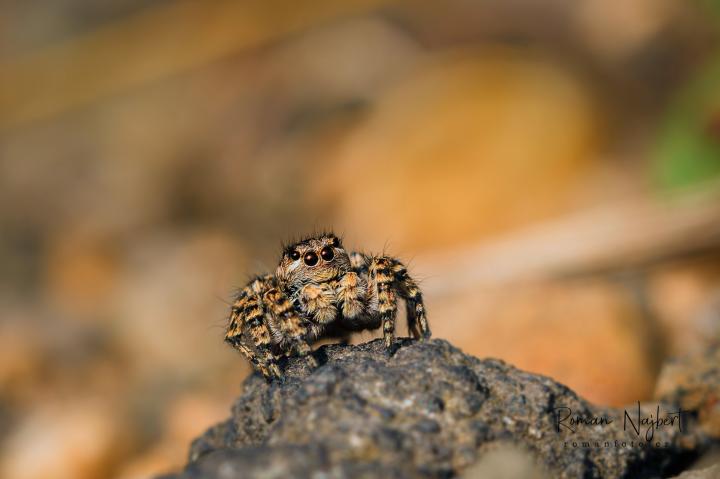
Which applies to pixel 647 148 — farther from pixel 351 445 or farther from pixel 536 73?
pixel 351 445

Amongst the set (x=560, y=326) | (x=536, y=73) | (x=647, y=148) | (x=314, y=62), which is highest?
(x=314, y=62)

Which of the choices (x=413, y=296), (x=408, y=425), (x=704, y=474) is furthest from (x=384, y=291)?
(x=704, y=474)

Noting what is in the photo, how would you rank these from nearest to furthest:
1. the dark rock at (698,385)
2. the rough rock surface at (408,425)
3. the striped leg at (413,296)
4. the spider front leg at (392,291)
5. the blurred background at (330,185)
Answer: the rough rock surface at (408,425) → the spider front leg at (392,291) → the striped leg at (413,296) → the dark rock at (698,385) → the blurred background at (330,185)

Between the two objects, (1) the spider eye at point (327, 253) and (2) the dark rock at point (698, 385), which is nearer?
(1) the spider eye at point (327, 253)

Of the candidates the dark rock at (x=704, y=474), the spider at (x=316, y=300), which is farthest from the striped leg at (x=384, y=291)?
the dark rock at (x=704, y=474)

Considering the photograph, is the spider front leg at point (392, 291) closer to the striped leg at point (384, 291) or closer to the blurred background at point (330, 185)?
the striped leg at point (384, 291)

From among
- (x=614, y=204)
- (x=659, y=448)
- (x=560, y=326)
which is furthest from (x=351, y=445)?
(x=614, y=204)

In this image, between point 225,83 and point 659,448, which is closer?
point 659,448
